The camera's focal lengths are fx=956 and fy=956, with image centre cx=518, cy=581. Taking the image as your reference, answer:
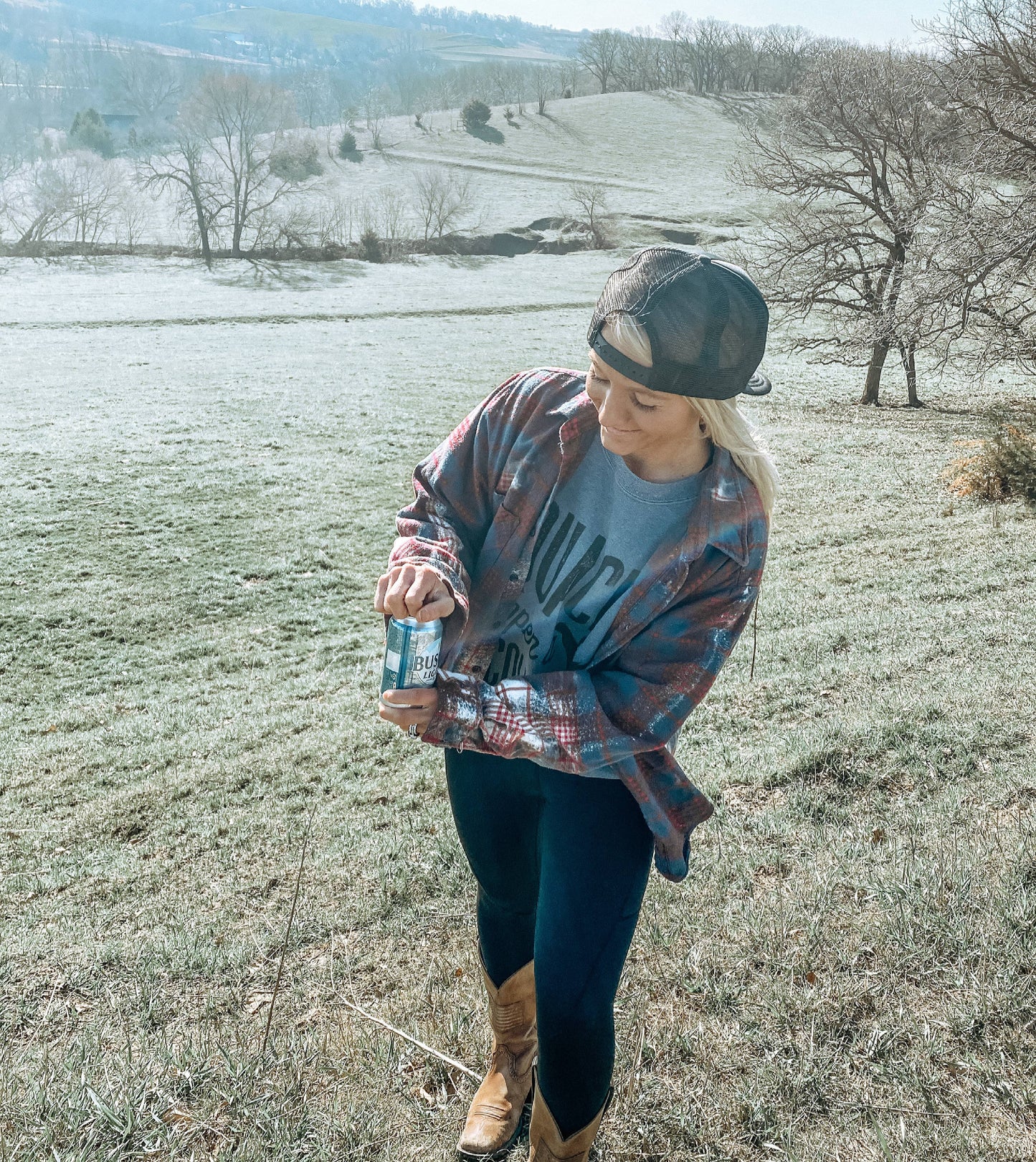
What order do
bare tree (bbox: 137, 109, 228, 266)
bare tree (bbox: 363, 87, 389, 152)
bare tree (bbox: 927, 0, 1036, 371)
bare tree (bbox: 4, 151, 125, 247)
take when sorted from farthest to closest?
bare tree (bbox: 363, 87, 389, 152) < bare tree (bbox: 4, 151, 125, 247) < bare tree (bbox: 137, 109, 228, 266) < bare tree (bbox: 927, 0, 1036, 371)

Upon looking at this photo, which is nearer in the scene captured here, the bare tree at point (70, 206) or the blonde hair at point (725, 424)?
the blonde hair at point (725, 424)

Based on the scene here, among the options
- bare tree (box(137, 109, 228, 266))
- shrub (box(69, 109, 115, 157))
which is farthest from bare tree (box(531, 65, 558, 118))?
bare tree (box(137, 109, 228, 266))

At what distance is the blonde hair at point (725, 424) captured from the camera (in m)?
1.80

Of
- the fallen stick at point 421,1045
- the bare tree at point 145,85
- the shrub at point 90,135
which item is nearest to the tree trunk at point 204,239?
the shrub at point 90,135

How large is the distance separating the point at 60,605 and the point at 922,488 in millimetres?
11229

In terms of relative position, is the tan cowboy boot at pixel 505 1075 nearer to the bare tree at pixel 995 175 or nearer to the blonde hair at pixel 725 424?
the blonde hair at pixel 725 424

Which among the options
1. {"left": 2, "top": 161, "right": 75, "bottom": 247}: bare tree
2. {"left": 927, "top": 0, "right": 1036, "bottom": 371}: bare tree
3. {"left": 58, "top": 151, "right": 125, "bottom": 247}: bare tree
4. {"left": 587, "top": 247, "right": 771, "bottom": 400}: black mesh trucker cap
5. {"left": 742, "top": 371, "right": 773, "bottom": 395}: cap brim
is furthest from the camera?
{"left": 58, "top": 151, "right": 125, "bottom": 247}: bare tree

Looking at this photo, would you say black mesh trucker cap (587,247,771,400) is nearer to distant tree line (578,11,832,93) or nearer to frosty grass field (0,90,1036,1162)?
frosty grass field (0,90,1036,1162)

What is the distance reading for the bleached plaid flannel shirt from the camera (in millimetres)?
1857

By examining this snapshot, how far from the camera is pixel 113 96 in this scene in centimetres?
13662

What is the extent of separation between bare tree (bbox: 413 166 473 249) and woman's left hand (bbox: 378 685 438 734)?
51.2m

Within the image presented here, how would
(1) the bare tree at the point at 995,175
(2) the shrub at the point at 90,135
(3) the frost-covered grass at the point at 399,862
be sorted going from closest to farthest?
(3) the frost-covered grass at the point at 399,862, (1) the bare tree at the point at 995,175, (2) the shrub at the point at 90,135

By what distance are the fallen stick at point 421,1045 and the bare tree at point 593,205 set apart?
2045 inches

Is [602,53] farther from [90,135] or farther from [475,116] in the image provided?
[90,135]
